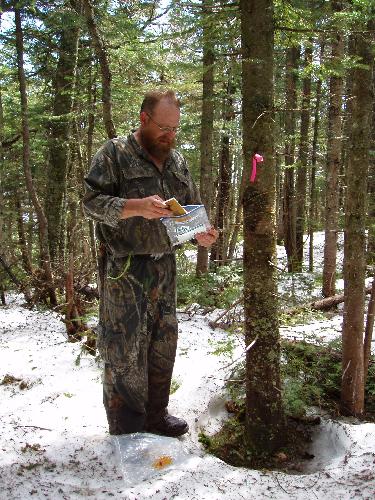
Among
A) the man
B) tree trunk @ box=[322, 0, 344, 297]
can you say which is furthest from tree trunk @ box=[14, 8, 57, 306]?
the man

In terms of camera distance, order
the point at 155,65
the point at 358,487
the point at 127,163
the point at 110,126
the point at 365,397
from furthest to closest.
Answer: the point at 155,65
the point at 110,126
the point at 365,397
the point at 127,163
the point at 358,487

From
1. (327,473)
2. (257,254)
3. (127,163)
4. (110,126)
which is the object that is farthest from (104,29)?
(327,473)

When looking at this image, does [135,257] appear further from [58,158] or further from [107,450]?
[58,158]

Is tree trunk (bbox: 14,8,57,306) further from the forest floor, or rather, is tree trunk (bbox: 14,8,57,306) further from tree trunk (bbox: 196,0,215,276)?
the forest floor

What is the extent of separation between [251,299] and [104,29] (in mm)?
7224

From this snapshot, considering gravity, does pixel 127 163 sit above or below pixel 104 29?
below

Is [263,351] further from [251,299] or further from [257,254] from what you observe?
[257,254]

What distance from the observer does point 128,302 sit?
11.1 feet

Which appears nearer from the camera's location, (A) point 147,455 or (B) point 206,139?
(A) point 147,455

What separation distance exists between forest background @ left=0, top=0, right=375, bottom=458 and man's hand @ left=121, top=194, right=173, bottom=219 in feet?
1.90

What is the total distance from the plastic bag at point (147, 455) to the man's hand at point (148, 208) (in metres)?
1.73

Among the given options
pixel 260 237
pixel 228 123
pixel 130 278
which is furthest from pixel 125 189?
pixel 228 123

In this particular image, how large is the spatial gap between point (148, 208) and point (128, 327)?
3.41 ft

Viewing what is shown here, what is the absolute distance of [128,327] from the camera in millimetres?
3395
